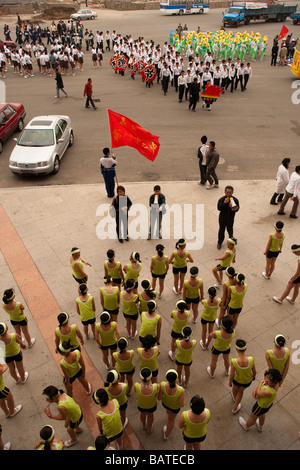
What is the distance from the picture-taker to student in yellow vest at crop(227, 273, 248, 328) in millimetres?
6250

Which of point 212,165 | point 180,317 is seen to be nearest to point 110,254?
point 180,317

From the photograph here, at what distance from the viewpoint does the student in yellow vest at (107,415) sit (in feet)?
14.4

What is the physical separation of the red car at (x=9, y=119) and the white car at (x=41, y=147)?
5.36ft

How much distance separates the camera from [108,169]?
10.4 meters

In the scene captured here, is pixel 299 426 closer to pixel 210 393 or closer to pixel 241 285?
pixel 210 393

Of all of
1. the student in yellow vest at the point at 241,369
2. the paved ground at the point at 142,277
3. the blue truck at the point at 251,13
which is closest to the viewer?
the student in yellow vest at the point at 241,369

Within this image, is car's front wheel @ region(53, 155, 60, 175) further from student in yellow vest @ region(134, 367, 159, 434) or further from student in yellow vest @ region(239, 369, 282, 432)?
student in yellow vest @ region(239, 369, 282, 432)

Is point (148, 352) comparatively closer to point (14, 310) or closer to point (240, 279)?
point (240, 279)

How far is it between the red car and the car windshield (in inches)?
69.5

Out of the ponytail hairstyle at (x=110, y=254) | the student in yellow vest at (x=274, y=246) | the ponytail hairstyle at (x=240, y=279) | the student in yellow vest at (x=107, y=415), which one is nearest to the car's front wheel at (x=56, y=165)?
the ponytail hairstyle at (x=110, y=254)

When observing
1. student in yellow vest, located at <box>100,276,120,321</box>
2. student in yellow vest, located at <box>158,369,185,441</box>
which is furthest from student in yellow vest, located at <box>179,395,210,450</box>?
student in yellow vest, located at <box>100,276,120,321</box>

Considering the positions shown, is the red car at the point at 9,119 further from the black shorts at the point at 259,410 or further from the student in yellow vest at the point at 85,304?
the black shorts at the point at 259,410
